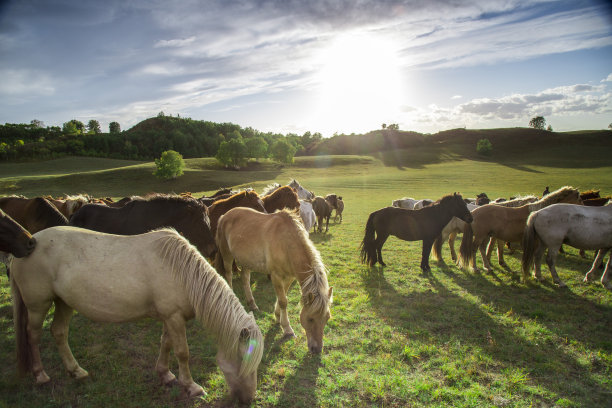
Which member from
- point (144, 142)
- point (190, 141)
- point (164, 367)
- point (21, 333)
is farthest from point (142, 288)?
point (190, 141)

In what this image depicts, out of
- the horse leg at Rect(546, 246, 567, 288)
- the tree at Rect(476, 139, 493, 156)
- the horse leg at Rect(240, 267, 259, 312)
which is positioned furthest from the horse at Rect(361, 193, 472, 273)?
the tree at Rect(476, 139, 493, 156)

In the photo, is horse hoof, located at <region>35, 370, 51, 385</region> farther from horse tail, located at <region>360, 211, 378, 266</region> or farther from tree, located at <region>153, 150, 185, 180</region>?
tree, located at <region>153, 150, 185, 180</region>

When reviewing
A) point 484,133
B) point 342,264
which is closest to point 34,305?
point 342,264

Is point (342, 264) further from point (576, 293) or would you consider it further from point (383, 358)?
point (576, 293)

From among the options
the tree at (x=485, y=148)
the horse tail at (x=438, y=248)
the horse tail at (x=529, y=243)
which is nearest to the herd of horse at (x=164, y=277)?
the horse tail at (x=529, y=243)

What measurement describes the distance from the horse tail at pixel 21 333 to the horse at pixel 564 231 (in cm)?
981

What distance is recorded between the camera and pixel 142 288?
3383 millimetres

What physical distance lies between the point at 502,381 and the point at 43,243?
20.4 ft

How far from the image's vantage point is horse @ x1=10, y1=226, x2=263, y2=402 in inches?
128

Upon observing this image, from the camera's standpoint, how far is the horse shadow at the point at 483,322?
4133 millimetres

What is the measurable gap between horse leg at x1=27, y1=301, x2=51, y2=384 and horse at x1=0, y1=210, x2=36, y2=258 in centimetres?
73

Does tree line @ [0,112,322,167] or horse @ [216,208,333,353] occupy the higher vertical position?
tree line @ [0,112,322,167]

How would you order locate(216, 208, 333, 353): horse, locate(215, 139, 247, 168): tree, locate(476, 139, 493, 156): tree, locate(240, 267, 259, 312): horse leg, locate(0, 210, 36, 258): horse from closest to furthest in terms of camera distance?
locate(0, 210, 36, 258): horse → locate(216, 208, 333, 353): horse → locate(240, 267, 259, 312): horse leg → locate(215, 139, 247, 168): tree → locate(476, 139, 493, 156): tree

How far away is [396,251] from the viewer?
1091cm
